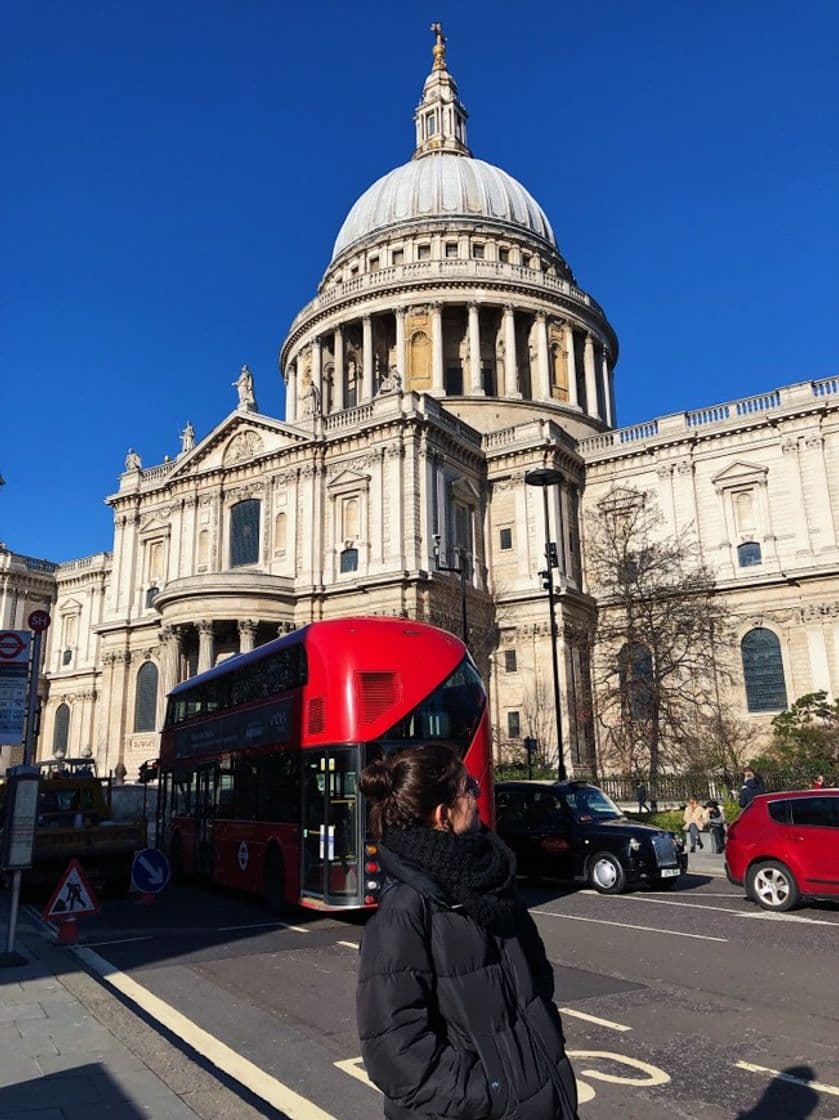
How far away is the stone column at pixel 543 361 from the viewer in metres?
56.9

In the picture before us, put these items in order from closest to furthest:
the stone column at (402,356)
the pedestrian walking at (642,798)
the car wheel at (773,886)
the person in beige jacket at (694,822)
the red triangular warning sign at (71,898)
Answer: the red triangular warning sign at (71,898)
the car wheel at (773,886)
the person in beige jacket at (694,822)
the pedestrian walking at (642,798)
the stone column at (402,356)

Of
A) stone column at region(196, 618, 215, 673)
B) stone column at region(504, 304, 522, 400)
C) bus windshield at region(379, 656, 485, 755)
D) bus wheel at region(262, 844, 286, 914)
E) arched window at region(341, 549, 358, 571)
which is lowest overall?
bus wheel at region(262, 844, 286, 914)

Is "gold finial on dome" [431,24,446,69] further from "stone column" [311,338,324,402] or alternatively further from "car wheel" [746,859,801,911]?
"car wheel" [746,859,801,911]

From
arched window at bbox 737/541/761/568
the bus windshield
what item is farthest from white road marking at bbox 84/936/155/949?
arched window at bbox 737/541/761/568

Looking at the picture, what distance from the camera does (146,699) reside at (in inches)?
1923

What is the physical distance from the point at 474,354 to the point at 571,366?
7.32 metres

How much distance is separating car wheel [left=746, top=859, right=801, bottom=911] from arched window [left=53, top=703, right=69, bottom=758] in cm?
5770

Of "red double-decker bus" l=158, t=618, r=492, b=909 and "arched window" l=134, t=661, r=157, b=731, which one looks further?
"arched window" l=134, t=661, r=157, b=731

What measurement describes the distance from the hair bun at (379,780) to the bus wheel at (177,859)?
18.0 metres

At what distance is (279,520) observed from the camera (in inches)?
1780

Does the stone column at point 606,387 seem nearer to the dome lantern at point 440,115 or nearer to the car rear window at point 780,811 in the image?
the dome lantern at point 440,115

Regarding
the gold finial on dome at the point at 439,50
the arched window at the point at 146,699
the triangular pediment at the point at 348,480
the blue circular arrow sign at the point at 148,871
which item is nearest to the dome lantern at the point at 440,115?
the gold finial on dome at the point at 439,50

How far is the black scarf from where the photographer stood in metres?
2.89

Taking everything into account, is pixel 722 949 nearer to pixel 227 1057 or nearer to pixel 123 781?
pixel 227 1057
